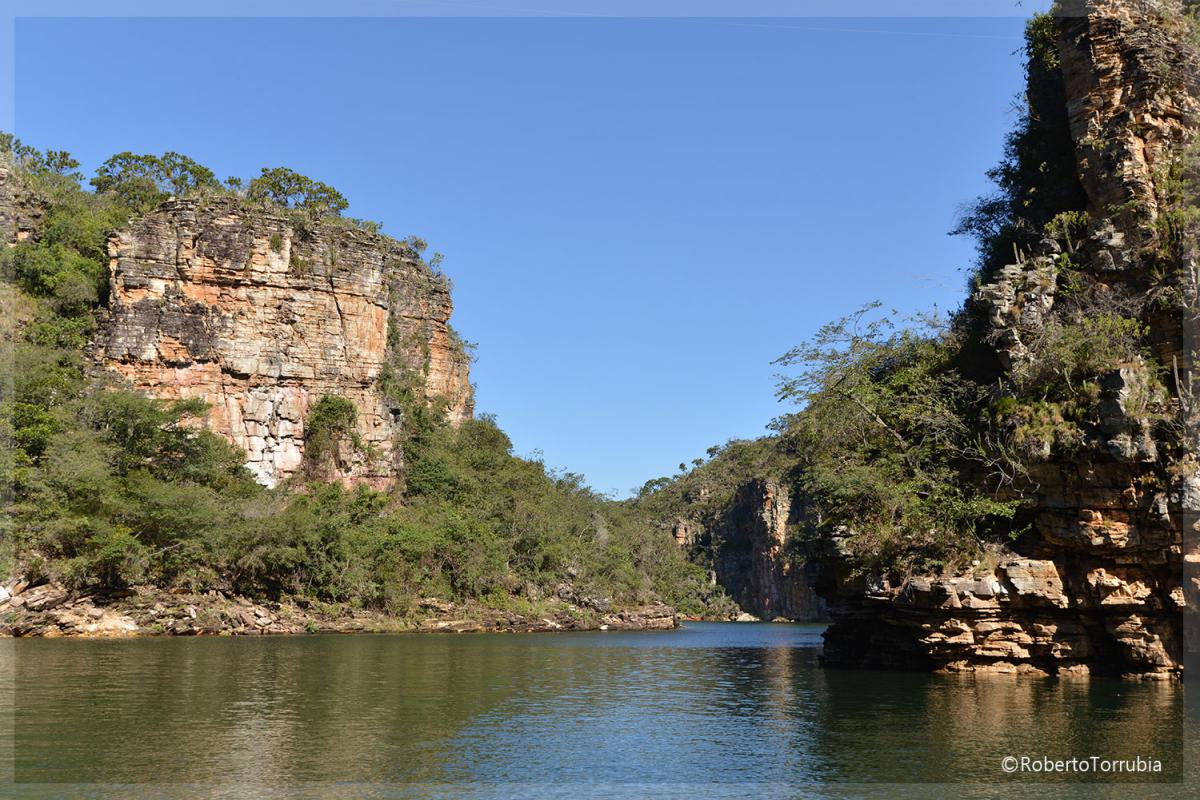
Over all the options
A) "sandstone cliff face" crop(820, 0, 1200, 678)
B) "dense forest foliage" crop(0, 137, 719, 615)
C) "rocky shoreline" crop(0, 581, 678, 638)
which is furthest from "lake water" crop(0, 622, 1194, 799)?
"dense forest foliage" crop(0, 137, 719, 615)

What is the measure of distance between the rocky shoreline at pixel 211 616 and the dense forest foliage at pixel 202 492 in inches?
30.0

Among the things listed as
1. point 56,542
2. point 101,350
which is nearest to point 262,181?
point 101,350

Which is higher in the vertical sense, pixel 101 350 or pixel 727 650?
pixel 101 350

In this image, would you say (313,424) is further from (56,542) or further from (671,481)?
(671,481)

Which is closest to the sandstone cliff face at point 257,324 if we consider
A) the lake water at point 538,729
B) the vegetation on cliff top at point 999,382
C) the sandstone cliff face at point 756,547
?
the lake water at point 538,729

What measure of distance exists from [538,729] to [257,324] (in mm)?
42799

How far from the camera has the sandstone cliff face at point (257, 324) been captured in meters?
53.9

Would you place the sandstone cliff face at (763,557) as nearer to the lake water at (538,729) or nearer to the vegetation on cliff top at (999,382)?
the vegetation on cliff top at (999,382)

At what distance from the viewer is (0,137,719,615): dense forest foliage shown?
134 ft

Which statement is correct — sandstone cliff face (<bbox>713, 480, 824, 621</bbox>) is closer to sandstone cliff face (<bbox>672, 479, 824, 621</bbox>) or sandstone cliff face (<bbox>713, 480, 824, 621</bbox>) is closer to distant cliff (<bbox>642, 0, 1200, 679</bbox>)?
sandstone cliff face (<bbox>672, 479, 824, 621</bbox>)

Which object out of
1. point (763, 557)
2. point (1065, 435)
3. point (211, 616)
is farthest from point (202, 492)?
point (763, 557)

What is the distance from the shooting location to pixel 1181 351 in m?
25.3

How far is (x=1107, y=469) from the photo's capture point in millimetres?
24984

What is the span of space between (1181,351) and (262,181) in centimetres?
5180
